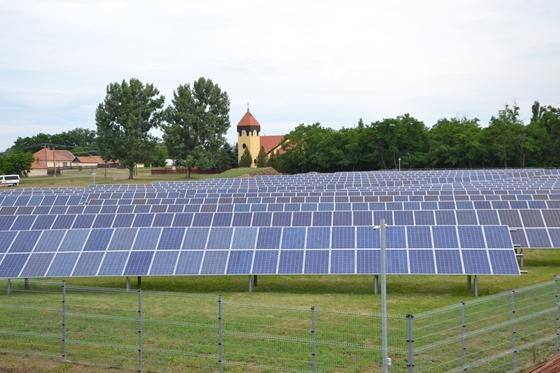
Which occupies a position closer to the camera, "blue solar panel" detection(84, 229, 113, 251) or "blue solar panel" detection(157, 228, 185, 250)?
"blue solar panel" detection(157, 228, 185, 250)

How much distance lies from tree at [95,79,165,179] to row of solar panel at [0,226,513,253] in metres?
86.2

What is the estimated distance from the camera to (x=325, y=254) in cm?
2072

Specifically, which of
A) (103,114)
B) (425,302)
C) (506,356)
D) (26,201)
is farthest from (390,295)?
(103,114)

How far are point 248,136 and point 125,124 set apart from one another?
38423 millimetres

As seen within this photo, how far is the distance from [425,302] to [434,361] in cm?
697

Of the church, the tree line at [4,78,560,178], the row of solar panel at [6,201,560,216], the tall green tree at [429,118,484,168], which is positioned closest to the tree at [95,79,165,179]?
the tree line at [4,78,560,178]

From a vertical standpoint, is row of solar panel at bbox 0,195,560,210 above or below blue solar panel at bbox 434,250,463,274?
above

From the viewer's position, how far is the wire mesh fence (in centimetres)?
1259

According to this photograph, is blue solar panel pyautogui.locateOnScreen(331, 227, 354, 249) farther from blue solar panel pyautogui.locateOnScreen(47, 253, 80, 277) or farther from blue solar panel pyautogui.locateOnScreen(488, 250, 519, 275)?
blue solar panel pyautogui.locateOnScreen(47, 253, 80, 277)

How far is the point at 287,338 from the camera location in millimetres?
14258

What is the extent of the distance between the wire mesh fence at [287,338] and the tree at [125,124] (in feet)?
302

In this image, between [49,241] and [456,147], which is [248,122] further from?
[49,241]

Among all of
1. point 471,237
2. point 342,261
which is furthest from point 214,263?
point 471,237

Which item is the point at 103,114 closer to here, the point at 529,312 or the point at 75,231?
the point at 75,231
